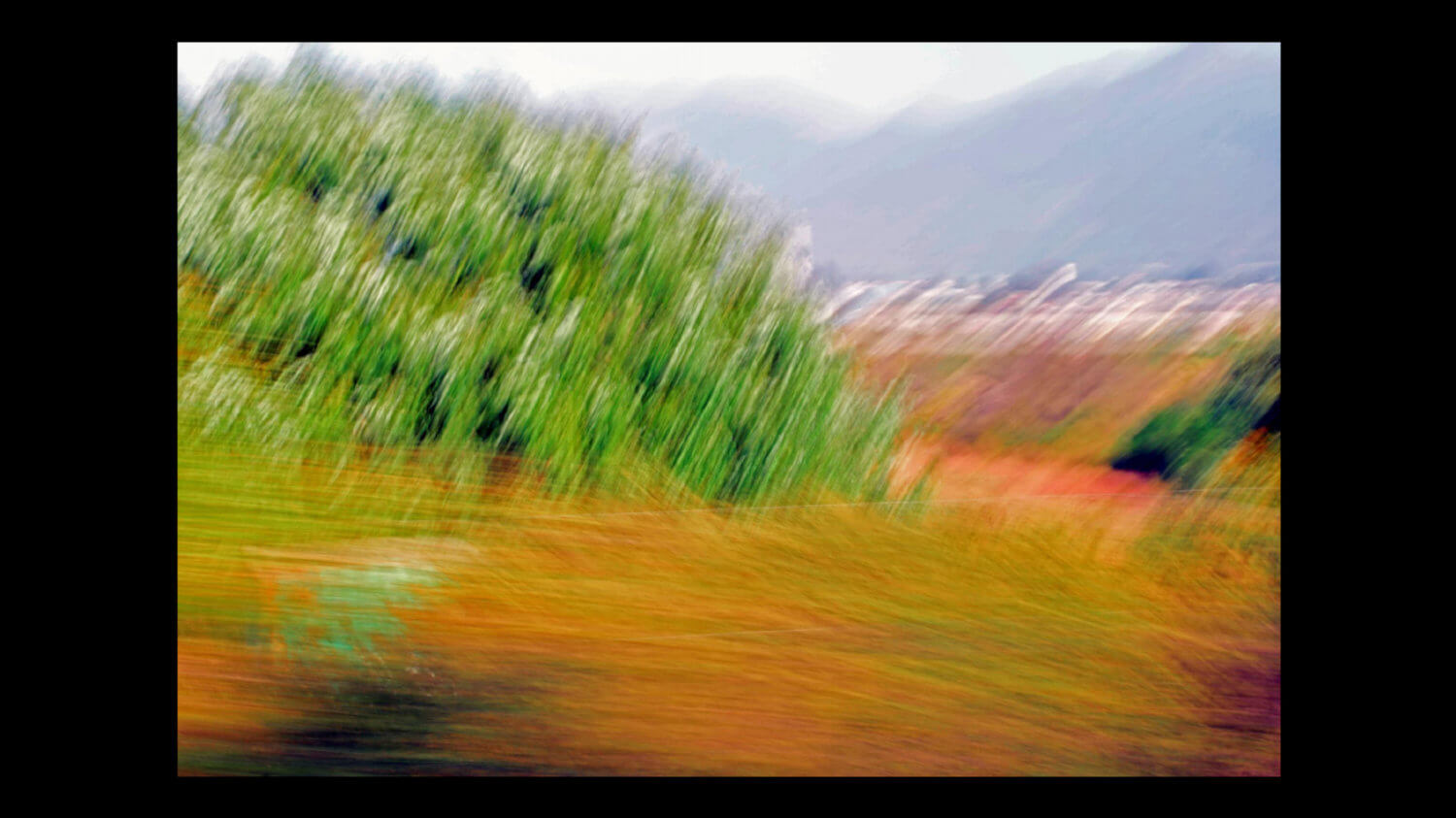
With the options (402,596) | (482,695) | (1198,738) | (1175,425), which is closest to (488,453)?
(402,596)

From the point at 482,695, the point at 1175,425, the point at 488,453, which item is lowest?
the point at 482,695

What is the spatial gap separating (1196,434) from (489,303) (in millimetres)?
1542

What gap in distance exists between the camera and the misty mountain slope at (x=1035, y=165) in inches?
99.1

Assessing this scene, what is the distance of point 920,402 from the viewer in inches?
100

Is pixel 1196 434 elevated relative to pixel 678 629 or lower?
elevated

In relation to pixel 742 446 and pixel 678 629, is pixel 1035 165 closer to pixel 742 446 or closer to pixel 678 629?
pixel 742 446

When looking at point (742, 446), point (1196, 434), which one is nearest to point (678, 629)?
point (742, 446)

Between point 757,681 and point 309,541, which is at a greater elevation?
point 309,541

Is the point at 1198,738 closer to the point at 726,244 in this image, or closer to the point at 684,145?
the point at 726,244

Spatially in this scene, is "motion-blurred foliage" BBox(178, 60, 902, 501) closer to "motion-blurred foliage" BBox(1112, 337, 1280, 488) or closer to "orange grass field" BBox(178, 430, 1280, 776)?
"orange grass field" BBox(178, 430, 1280, 776)

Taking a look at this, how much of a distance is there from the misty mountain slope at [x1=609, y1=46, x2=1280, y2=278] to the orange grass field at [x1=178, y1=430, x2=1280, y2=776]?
0.48m

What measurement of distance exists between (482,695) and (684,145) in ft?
4.10

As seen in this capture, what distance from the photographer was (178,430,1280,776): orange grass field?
2510 mm

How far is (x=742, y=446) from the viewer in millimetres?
2566
